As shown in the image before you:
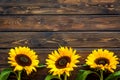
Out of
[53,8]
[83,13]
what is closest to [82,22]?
[83,13]

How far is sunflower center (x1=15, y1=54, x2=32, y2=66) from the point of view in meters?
1.78

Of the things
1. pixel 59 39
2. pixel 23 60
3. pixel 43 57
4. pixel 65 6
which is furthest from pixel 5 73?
pixel 65 6

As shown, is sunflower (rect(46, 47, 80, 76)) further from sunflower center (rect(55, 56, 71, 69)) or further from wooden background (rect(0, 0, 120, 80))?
wooden background (rect(0, 0, 120, 80))

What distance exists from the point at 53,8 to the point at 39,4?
9 cm

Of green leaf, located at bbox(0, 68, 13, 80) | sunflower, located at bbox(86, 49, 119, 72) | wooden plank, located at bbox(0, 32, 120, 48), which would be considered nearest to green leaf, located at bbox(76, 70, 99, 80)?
sunflower, located at bbox(86, 49, 119, 72)

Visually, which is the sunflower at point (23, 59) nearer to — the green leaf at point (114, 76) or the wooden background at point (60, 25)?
the wooden background at point (60, 25)

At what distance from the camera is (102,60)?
1779 millimetres

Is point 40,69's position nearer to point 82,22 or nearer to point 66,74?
point 66,74

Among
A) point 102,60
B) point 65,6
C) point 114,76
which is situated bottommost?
point 114,76

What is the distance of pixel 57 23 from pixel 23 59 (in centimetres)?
33

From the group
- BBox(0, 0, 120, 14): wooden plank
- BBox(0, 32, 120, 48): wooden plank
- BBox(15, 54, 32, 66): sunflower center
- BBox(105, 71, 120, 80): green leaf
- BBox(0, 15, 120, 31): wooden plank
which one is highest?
BBox(0, 0, 120, 14): wooden plank

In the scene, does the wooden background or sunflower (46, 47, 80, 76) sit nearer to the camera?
sunflower (46, 47, 80, 76)

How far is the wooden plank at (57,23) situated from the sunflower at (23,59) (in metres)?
0.17

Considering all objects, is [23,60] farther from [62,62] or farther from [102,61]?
[102,61]
